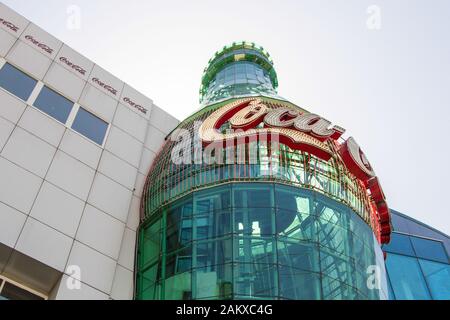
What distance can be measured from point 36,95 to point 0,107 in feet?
6.01

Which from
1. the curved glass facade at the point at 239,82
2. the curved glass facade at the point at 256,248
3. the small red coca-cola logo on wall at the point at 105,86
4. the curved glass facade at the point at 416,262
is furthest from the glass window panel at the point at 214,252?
the curved glass facade at the point at 416,262

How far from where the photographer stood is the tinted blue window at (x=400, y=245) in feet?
87.2

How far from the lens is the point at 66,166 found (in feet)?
55.0

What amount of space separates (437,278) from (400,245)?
97.3 inches

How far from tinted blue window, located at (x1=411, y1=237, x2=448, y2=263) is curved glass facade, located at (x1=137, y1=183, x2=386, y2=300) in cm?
1233

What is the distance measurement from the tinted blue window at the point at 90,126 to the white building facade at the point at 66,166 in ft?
0.14

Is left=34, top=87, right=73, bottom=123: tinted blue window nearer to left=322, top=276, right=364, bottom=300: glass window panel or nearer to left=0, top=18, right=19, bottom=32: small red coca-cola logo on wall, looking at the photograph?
left=0, top=18, right=19, bottom=32: small red coca-cola logo on wall

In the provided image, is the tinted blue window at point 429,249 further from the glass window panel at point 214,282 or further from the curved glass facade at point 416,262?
the glass window panel at point 214,282

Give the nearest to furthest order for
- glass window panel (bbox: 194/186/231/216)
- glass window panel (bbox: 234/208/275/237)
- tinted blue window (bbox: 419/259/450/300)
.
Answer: glass window panel (bbox: 234/208/275/237) < glass window panel (bbox: 194/186/231/216) < tinted blue window (bbox: 419/259/450/300)

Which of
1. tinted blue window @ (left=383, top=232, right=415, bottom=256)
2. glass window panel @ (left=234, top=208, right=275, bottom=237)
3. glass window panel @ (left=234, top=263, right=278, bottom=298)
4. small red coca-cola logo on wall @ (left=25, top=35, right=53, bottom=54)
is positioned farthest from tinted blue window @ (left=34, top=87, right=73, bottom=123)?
tinted blue window @ (left=383, top=232, right=415, bottom=256)

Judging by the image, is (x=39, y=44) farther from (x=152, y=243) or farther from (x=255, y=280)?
(x=255, y=280)

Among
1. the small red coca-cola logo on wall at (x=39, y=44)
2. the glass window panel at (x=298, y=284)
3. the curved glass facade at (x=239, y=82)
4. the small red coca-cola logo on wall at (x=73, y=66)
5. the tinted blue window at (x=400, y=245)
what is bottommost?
the glass window panel at (x=298, y=284)

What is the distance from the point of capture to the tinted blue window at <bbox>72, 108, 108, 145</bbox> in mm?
18484
